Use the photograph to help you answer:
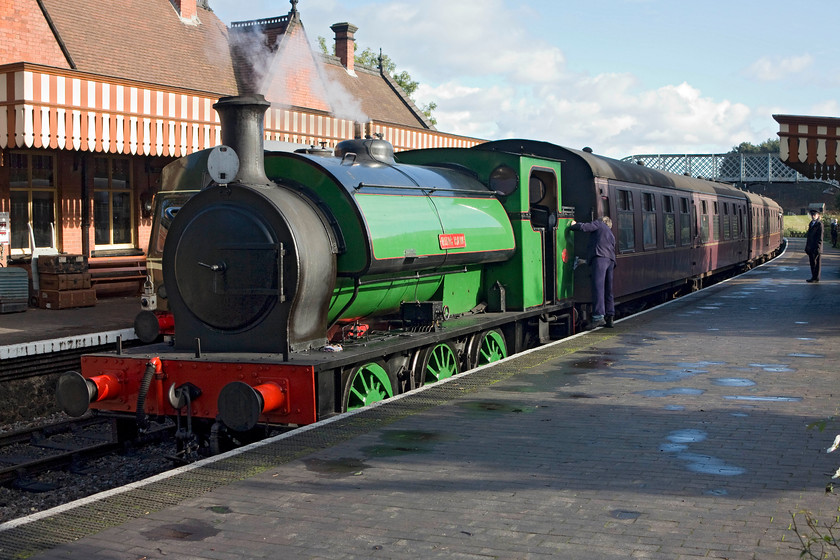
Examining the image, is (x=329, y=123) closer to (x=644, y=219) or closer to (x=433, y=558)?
(x=644, y=219)

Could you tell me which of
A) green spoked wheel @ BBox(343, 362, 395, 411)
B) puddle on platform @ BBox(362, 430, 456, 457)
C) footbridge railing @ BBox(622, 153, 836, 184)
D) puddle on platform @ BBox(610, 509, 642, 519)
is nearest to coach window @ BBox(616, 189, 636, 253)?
green spoked wheel @ BBox(343, 362, 395, 411)

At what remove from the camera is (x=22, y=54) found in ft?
55.4

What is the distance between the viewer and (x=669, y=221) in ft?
54.5

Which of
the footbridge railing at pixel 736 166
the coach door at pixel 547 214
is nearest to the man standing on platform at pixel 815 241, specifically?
the coach door at pixel 547 214

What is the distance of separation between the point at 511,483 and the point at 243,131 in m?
3.56

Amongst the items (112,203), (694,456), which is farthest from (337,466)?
(112,203)

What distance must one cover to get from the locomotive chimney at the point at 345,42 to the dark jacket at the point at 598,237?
21.8m

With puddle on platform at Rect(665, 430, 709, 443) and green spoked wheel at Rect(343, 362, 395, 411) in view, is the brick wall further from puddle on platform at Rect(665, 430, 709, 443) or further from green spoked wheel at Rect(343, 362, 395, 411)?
puddle on platform at Rect(665, 430, 709, 443)

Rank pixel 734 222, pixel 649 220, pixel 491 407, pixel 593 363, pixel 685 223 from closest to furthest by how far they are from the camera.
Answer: pixel 491 407, pixel 593 363, pixel 649 220, pixel 685 223, pixel 734 222

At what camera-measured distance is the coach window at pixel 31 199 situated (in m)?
14.9

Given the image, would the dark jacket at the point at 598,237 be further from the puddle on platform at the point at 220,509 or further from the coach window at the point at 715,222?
the coach window at the point at 715,222

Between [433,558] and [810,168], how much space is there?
17.0 m

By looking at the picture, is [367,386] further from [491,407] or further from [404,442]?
[404,442]

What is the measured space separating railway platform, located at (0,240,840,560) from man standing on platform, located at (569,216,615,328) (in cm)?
327
